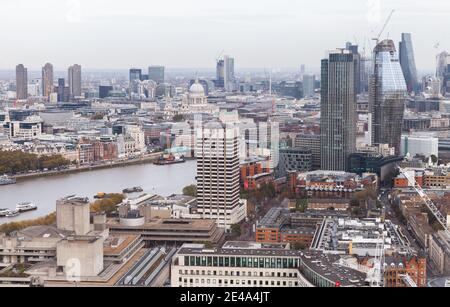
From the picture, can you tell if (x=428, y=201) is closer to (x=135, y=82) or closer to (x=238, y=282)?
(x=238, y=282)

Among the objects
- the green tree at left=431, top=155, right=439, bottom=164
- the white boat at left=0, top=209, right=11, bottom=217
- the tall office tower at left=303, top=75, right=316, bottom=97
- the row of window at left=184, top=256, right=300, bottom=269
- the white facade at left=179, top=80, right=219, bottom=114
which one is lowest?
the white boat at left=0, top=209, right=11, bottom=217

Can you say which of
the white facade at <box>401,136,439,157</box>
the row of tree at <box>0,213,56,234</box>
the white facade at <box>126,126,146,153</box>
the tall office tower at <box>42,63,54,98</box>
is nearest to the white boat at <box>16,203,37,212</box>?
the row of tree at <box>0,213,56,234</box>

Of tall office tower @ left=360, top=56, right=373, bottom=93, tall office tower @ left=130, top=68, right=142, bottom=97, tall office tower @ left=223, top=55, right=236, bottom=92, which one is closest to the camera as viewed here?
tall office tower @ left=223, top=55, right=236, bottom=92

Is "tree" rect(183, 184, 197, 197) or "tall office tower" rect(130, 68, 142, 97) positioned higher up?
"tall office tower" rect(130, 68, 142, 97)

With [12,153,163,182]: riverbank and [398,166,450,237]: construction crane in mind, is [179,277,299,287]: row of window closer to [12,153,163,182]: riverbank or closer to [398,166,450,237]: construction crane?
[398,166,450,237]: construction crane

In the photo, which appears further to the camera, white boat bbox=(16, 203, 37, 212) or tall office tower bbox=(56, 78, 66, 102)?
tall office tower bbox=(56, 78, 66, 102)

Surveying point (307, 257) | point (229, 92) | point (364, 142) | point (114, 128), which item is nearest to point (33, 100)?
point (114, 128)
